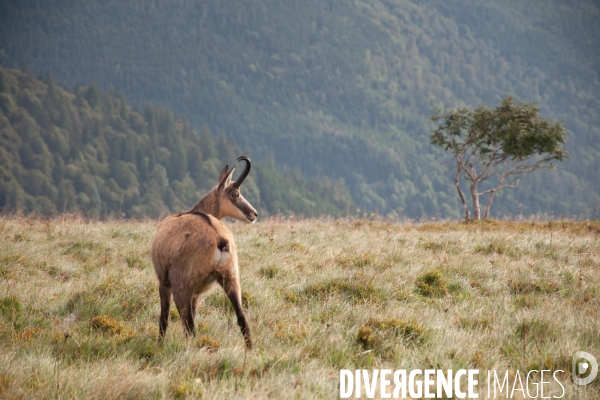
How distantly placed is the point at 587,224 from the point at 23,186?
4519 inches

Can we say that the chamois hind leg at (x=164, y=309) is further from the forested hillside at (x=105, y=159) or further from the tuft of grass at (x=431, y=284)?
the forested hillside at (x=105, y=159)

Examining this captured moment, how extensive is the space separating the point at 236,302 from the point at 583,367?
11.9 feet

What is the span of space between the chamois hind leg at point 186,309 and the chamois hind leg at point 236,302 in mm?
398

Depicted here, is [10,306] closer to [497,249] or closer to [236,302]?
[236,302]

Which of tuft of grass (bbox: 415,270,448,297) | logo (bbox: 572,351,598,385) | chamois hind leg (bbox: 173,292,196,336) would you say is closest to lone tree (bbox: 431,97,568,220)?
tuft of grass (bbox: 415,270,448,297)

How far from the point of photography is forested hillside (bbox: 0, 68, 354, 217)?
11712cm

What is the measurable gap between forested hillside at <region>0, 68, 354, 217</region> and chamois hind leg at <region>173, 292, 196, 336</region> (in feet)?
340

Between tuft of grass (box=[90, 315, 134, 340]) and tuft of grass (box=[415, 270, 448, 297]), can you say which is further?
tuft of grass (box=[415, 270, 448, 297])

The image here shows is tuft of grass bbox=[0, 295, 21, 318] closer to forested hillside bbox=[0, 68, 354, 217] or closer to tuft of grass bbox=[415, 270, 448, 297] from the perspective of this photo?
tuft of grass bbox=[415, 270, 448, 297]

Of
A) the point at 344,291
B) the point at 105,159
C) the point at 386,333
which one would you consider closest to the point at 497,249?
the point at 344,291

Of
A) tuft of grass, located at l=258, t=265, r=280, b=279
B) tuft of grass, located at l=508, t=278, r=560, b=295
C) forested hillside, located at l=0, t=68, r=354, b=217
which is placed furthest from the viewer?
forested hillside, located at l=0, t=68, r=354, b=217

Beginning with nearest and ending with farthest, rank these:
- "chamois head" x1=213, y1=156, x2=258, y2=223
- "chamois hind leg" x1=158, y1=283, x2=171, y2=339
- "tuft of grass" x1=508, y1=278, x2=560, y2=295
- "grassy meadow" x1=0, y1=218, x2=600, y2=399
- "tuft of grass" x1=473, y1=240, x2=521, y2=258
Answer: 1. "grassy meadow" x1=0, y1=218, x2=600, y2=399
2. "chamois hind leg" x1=158, y1=283, x2=171, y2=339
3. "chamois head" x1=213, y1=156, x2=258, y2=223
4. "tuft of grass" x1=508, y1=278, x2=560, y2=295
5. "tuft of grass" x1=473, y1=240, x2=521, y2=258

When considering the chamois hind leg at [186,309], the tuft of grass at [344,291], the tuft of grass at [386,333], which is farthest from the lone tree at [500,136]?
the chamois hind leg at [186,309]

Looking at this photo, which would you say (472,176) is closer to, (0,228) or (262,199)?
(0,228)
